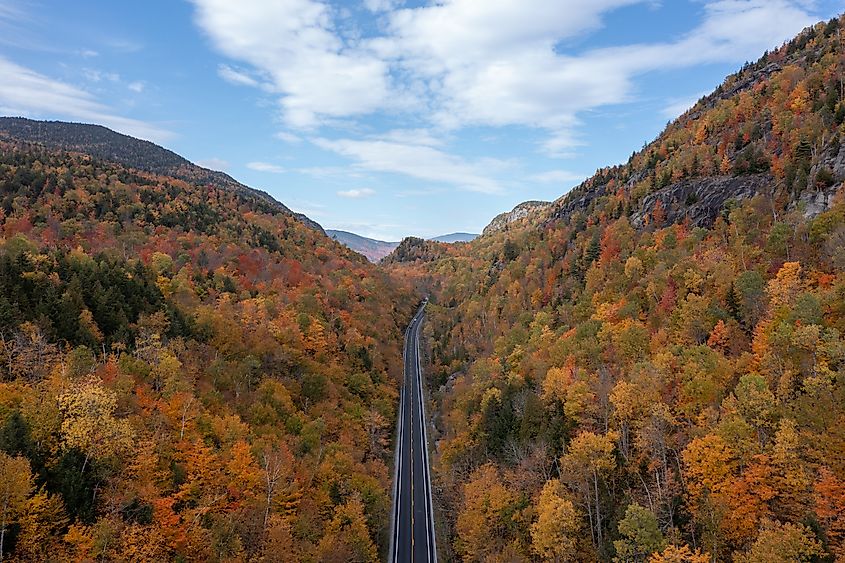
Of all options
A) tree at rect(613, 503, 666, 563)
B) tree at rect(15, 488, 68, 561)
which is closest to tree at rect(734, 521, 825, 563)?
tree at rect(613, 503, 666, 563)

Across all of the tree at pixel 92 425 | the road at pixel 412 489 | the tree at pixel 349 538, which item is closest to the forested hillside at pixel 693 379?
the road at pixel 412 489

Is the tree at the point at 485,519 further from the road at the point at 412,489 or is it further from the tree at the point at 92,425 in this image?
the tree at the point at 92,425

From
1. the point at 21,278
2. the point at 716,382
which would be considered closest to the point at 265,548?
the point at 21,278

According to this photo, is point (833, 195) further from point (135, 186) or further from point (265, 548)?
point (135, 186)

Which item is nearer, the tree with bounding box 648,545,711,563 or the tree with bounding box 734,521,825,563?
the tree with bounding box 734,521,825,563

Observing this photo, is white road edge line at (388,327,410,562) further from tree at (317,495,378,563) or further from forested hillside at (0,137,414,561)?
tree at (317,495,378,563)
